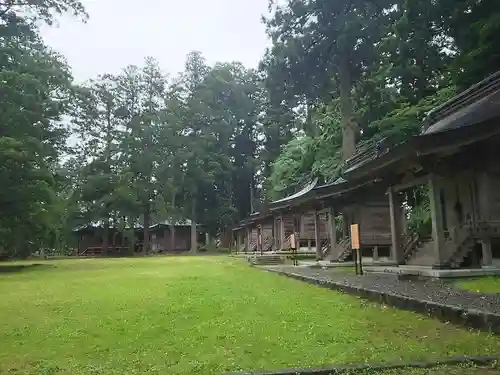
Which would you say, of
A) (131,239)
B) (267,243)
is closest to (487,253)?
(267,243)

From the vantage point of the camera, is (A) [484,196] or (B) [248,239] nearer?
(A) [484,196]

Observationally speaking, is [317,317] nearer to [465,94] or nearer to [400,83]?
[465,94]

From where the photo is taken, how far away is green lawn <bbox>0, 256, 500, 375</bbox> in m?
4.76

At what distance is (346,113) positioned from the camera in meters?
25.5

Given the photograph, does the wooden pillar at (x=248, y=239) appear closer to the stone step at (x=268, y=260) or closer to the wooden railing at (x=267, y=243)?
the wooden railing at (x=267, y=243)

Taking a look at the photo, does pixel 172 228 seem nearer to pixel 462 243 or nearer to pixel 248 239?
pixel 248 239

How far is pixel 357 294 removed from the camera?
939 cm

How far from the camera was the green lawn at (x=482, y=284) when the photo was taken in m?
8.55

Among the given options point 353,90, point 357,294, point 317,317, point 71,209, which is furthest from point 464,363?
point 71,209

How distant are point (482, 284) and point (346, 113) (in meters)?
17.1

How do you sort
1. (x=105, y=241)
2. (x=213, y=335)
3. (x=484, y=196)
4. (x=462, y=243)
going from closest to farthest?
(x=213, y=335)
(x=462, y=243)
(x=484, y=196)
(x=105, y=241)

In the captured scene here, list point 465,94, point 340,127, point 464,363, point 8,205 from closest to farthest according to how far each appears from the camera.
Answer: point 464,363 → point 465,94 → point 8,205 → point 340,127

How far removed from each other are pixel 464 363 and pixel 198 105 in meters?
47.5

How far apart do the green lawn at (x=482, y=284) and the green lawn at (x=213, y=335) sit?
2054 mm
